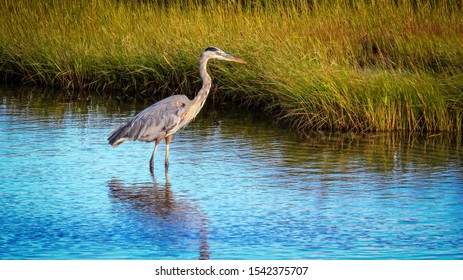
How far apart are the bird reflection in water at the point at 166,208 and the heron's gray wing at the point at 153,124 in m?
0.77

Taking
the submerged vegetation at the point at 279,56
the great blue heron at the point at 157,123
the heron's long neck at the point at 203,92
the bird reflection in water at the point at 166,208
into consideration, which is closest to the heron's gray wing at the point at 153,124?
the great blue heron at the point at 157,123

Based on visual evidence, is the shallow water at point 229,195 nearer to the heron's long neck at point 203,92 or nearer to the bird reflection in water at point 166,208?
the bird reflection in water at point 166,208

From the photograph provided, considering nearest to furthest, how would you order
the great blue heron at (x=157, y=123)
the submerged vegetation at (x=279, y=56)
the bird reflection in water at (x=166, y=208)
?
the bird reflection in water at (x=166, y=208)
the great blue heron at (x=157, y=123)
the submerged vegetation at (x=279, y=56)

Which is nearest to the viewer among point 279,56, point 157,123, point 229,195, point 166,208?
point 166,208

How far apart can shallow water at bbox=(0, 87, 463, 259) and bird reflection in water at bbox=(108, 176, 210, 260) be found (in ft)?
0.05

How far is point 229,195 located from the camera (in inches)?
307

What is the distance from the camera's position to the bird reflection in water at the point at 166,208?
22.0ft

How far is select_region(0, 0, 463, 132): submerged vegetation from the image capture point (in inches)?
418

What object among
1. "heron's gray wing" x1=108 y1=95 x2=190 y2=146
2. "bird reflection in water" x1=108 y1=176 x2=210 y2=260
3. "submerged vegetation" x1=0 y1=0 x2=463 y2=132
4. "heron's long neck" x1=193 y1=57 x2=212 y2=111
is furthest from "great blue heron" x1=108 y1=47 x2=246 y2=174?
"submerged vegetation" x1=0 y1=0 x2=463 y2=132

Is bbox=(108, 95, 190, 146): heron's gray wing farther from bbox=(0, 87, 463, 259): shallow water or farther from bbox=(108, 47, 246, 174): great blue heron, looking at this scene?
bbox=(0, 87, 463, 259): shallow water

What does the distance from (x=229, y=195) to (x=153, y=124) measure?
1.60m

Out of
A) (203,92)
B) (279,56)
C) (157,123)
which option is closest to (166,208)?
(157,123)

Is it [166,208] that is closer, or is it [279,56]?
[166,208]

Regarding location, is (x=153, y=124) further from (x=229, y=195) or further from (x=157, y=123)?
(x=229, y=195)
